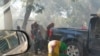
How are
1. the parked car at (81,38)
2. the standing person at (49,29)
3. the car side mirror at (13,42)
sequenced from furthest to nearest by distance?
the standing person at (49,29) < the parked car at (81,38) < the car side mirror at (13,42)

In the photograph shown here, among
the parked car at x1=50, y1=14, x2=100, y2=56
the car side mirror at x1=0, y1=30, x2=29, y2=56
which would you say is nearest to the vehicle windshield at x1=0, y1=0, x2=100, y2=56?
the parked car at x1=50, y1=14, x2=100, y2=56

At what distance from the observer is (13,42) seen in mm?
2877

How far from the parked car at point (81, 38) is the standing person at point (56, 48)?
0.21 feet

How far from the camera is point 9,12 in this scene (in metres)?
4.18

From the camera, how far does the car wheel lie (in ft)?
13.4

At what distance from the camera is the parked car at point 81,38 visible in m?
3.99

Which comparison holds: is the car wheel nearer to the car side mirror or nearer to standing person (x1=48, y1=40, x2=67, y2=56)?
standing person (x1=48, y1=40, x2=67, y2=56)

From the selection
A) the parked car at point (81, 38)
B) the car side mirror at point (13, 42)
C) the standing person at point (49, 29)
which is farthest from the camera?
the standing person at point (49, 29)

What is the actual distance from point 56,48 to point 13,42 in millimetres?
1268

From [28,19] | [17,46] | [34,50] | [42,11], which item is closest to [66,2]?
[42,11]

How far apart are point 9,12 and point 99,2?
149 centimetres

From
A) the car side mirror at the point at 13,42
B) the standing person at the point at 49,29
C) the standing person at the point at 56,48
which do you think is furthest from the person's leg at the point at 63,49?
the car side mirror at the point at 13,42

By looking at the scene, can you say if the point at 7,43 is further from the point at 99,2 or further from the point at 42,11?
the point at 99,2

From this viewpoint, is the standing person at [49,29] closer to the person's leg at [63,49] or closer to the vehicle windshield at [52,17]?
the vehicle windshield at [52,17]
